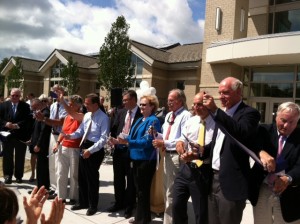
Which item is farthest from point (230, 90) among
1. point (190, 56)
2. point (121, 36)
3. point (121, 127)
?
point (190, 56)

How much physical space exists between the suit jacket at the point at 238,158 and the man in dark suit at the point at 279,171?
0.59 ft

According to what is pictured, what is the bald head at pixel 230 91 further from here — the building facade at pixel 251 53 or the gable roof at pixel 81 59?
the gable roof at pixel 81 59

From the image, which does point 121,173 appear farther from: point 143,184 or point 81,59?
point 81,59

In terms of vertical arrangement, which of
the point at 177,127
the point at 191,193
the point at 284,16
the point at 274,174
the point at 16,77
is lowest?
the point at 191,193

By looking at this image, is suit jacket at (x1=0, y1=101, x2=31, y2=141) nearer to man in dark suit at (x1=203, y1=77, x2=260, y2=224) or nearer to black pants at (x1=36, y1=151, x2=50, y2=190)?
black pants at (x1=36, y1=151, x2=50, y2=190)

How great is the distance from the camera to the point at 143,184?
179 inches

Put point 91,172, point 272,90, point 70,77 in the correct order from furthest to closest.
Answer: point 70,77, point 272,90, point 91,172

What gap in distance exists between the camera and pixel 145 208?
15.0ft

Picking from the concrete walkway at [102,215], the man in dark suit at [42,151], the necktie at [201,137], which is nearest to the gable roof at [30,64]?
the man in dark suit at [42,151]

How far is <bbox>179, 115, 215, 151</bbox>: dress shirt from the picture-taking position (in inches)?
140

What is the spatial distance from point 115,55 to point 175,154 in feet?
53.1

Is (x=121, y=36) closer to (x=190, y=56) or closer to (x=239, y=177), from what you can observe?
(x=190, y=56)

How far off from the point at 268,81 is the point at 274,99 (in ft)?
3.60

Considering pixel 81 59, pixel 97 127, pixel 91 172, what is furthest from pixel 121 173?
pixel 81 59
